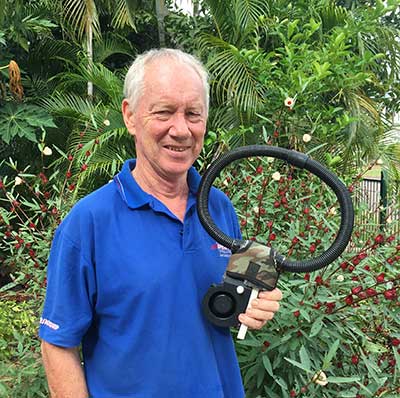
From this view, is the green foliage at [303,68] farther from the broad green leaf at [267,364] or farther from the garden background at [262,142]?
the broad green leaf at [267,364]

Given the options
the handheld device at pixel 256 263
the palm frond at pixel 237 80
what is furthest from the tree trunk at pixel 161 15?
the handheld device at pixel 256 263

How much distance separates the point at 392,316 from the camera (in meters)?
2.13

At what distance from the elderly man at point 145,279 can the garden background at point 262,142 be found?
527 millimetres

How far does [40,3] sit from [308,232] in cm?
664

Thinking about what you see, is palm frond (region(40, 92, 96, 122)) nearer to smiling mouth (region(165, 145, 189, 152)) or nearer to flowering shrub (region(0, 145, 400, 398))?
flowering shrub (region(0, 145, 400, 398))


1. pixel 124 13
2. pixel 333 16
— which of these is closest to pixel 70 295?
pixel 124 13

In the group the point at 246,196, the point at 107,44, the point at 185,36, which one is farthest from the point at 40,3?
the point at 246,196

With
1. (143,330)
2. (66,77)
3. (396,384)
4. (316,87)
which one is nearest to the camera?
(143,330)

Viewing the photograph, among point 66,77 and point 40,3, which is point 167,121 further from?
point 40,3

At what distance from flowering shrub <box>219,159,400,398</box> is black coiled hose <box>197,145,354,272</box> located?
610 millimetres

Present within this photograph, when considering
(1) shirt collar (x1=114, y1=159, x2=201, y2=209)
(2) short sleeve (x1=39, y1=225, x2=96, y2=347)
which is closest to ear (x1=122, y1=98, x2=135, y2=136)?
(1) shirt collar (x1=114, y1=159, x2=201, y2=209)

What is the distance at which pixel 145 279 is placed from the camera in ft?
4.16

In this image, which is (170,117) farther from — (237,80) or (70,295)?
(237,80)

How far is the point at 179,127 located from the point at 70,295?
0.52m
